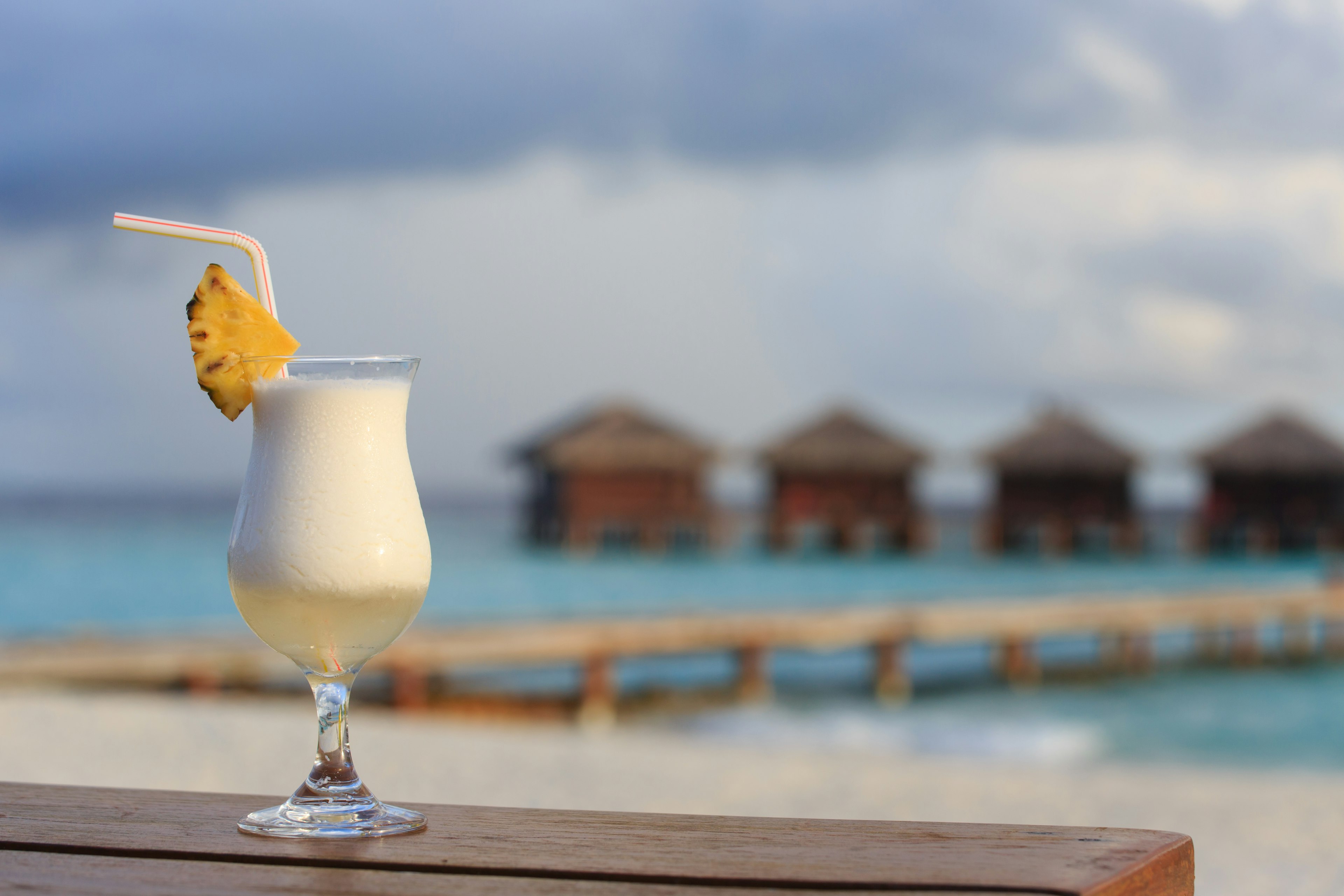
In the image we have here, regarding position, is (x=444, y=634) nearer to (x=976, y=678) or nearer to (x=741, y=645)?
(x=741, y=645)

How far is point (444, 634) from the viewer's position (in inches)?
487

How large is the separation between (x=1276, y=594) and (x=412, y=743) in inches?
586

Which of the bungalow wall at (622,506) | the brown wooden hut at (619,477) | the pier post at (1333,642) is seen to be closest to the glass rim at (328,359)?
the pier post at (1333,642)

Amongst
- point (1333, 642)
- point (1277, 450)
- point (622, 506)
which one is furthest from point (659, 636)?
point (1277, 450)

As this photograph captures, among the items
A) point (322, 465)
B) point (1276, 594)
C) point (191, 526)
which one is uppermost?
point (191, 526)

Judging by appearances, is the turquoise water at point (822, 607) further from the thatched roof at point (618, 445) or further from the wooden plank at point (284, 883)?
the wooden plank at point (284, 883)

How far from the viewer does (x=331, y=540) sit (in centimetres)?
112

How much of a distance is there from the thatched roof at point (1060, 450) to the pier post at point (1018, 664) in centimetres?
2272

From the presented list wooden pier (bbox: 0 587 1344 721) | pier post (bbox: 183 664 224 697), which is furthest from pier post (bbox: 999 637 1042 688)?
pier post (bbox: 183 664 224 697)

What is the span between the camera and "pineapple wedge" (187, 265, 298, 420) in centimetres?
114

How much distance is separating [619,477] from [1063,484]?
1353cm

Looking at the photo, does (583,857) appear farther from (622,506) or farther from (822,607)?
(622,506)

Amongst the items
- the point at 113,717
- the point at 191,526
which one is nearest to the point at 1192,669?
the point at 113,717

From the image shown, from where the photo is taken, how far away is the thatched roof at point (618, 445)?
3906 centimetres
